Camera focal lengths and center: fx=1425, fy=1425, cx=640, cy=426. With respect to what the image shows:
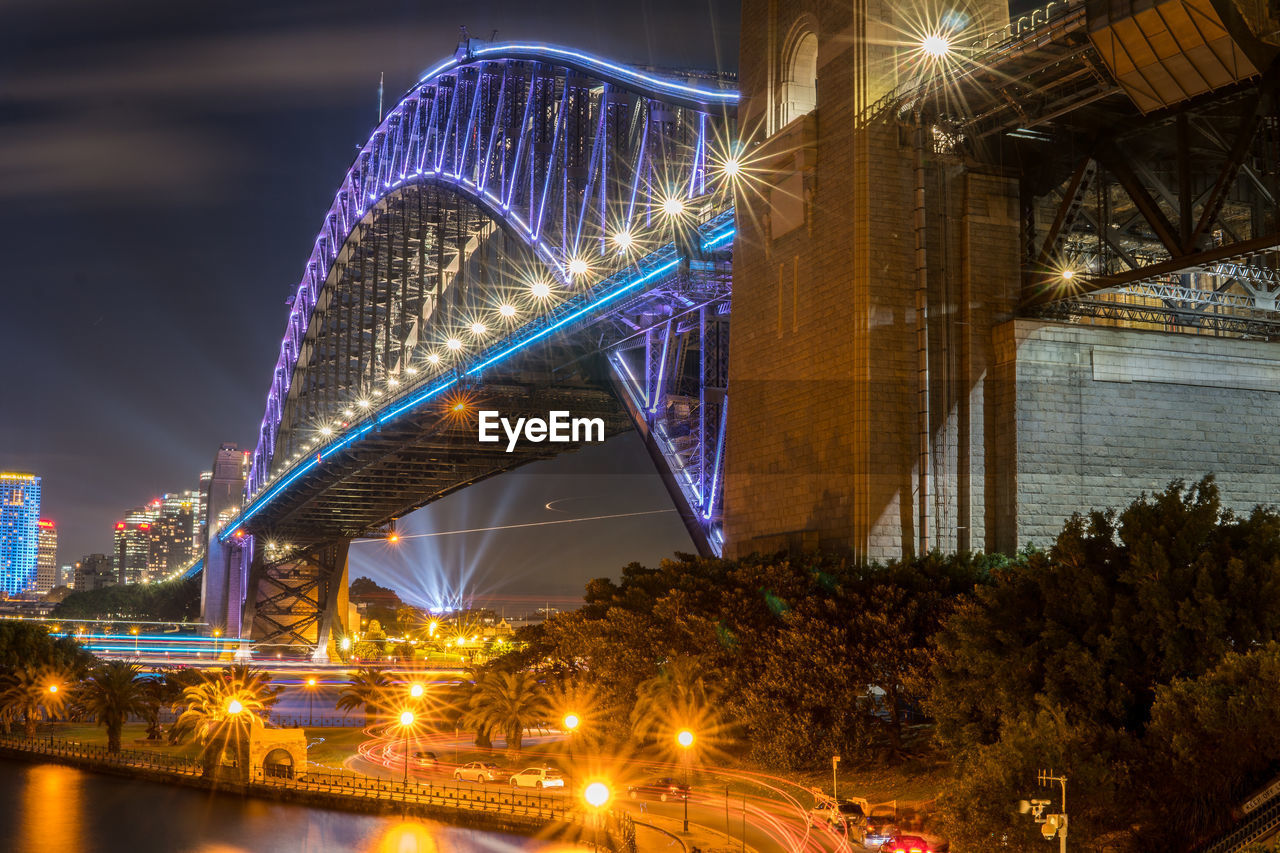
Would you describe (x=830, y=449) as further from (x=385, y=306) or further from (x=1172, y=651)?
(x=385, y=306)

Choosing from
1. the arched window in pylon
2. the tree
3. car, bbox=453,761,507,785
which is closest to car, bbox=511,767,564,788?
car, bbox=453,761,507,785

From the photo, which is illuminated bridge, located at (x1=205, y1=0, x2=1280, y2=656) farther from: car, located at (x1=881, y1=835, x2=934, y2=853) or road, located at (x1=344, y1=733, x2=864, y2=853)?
car, located at (x1=881, y1=835, x2=934, y2=853)

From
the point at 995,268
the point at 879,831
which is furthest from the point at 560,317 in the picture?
the point at 879,831

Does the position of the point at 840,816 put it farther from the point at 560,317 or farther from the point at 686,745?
the point at 560,317

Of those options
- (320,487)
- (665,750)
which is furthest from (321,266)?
(665,750)

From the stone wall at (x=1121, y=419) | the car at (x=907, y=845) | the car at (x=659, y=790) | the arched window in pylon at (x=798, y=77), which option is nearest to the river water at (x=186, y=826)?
the car at (x=659, y=790)
